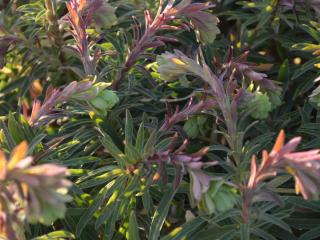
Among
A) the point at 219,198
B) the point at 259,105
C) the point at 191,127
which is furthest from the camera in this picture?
the point at 191,127

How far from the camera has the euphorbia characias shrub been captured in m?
1.10

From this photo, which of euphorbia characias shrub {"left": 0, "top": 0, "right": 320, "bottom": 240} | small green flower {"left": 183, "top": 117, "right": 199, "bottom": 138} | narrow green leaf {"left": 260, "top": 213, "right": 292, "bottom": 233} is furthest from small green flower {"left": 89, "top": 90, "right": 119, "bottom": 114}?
narrow green leaf {"left": 260, "top": 213, "right": 292, "bottom": 233}

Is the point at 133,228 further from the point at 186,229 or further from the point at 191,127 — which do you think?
the point at 191,127

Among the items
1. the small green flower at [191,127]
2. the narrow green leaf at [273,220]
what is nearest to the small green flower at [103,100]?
the small green flower at [191,127]

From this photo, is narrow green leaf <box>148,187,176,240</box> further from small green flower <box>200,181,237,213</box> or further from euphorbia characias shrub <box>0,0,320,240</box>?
small green flower <box>200,181,237,213</box>

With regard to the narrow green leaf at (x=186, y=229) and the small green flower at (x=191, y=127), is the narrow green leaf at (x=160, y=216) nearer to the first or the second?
the narrow green leaf at (x=186, y=229)

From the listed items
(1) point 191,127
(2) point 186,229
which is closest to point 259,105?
(1) point 191,127

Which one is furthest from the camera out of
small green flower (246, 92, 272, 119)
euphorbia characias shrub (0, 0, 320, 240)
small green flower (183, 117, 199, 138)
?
small green flower (183, 117, 199, 138)

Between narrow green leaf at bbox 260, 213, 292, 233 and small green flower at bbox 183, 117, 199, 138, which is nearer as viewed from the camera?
narrow green leaf at bbox 260, 213, 292, 233

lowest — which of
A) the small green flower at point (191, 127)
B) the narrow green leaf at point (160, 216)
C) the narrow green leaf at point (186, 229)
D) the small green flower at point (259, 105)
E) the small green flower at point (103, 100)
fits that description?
the narrow green leaf at point (186, 229)

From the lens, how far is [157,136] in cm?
142

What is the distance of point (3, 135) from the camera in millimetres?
1399

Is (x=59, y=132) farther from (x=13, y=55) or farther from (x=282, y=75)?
(x=282, y=75)

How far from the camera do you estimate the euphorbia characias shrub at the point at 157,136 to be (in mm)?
1104
